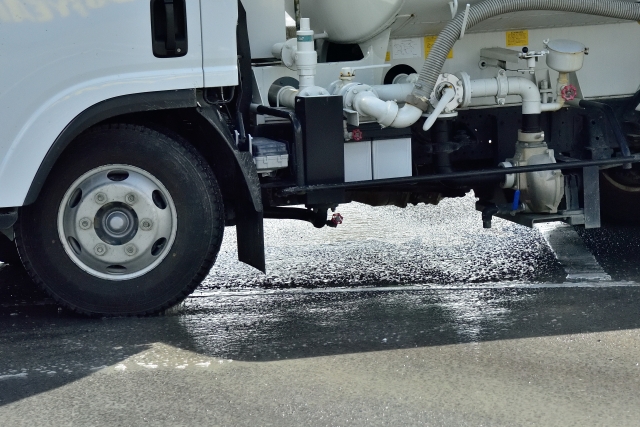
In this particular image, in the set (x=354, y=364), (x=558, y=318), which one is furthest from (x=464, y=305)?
(x=354, y=364)

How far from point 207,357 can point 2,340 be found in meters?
1.10

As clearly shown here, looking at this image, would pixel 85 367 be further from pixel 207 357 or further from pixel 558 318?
pixel 558 318

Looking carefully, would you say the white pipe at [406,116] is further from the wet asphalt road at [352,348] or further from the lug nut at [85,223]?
the lug nut at [85,223]

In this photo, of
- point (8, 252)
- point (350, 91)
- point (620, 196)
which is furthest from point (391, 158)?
point (8, 252)

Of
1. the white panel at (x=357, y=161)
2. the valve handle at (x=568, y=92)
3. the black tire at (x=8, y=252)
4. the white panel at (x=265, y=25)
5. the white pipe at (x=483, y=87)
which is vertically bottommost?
the black tire at (x=8, y=252)

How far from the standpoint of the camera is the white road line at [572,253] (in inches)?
251

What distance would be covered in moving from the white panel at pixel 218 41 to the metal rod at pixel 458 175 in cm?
73

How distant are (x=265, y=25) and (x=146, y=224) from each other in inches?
53.7


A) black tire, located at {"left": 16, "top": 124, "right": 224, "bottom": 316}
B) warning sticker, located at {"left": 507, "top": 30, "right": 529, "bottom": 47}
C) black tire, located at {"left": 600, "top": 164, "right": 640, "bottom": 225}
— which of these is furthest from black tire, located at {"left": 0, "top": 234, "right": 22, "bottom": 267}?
black tire, located at {"left": 600, "top": 164, "right": 640, "bottom": 225}

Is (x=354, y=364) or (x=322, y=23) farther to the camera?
(x=322, y=23)

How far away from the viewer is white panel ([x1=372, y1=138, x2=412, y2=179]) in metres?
5.88

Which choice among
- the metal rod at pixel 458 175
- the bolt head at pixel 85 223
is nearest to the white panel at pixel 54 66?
the bolt head at pixel 85 223

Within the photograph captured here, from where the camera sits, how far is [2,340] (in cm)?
515

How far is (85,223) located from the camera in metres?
5.28
